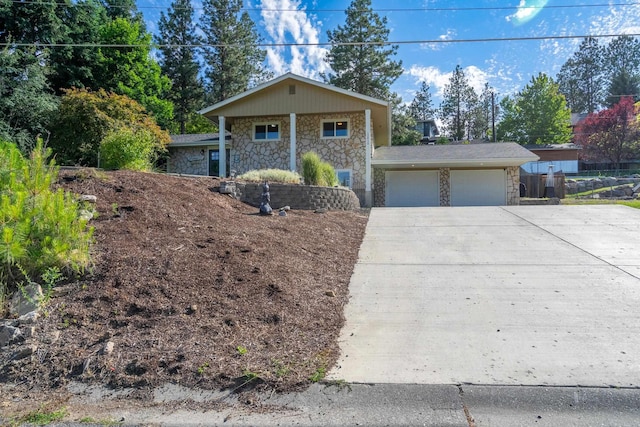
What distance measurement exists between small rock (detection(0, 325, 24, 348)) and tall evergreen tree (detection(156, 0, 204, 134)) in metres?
32.2

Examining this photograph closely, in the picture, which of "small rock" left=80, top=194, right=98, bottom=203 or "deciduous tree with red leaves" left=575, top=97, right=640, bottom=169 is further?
"deciduous tree with red leaves" left=575, top=97, right=640, bottom=169

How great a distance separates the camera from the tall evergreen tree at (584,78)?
162 feet

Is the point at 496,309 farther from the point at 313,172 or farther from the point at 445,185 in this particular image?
the point at 445,185

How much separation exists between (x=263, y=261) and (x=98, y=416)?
2.68m

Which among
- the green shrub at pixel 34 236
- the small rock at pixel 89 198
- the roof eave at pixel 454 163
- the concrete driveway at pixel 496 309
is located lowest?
the concrete driveway at pixel 496 309

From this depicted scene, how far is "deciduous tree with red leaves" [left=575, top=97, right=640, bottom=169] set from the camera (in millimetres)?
32750

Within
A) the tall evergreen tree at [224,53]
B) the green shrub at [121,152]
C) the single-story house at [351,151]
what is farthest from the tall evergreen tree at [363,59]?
the green shrub at [121,152]

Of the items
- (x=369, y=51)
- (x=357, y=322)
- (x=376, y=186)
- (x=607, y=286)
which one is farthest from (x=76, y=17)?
(x=607, y=286)

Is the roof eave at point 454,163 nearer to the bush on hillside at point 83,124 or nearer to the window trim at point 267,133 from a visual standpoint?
the window trim at point 267,133

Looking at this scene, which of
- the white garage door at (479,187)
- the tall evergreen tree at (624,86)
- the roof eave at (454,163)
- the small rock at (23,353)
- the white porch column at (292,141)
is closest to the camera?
the small rock at (23,353)

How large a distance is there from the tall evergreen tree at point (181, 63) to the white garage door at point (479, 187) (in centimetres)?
2401

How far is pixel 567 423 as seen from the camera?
2.43 m

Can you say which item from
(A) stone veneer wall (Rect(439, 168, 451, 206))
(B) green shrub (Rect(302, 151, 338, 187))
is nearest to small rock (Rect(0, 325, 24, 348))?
(B) green shrub (Rect(302, 151, 338, 187))

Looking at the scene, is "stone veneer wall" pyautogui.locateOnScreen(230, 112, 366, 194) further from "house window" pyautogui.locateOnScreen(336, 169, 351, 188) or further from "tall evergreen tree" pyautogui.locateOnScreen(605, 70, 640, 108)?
"tall evergreen tree" pyautogui.locateOnScreen(605, 70, 640, 108)
